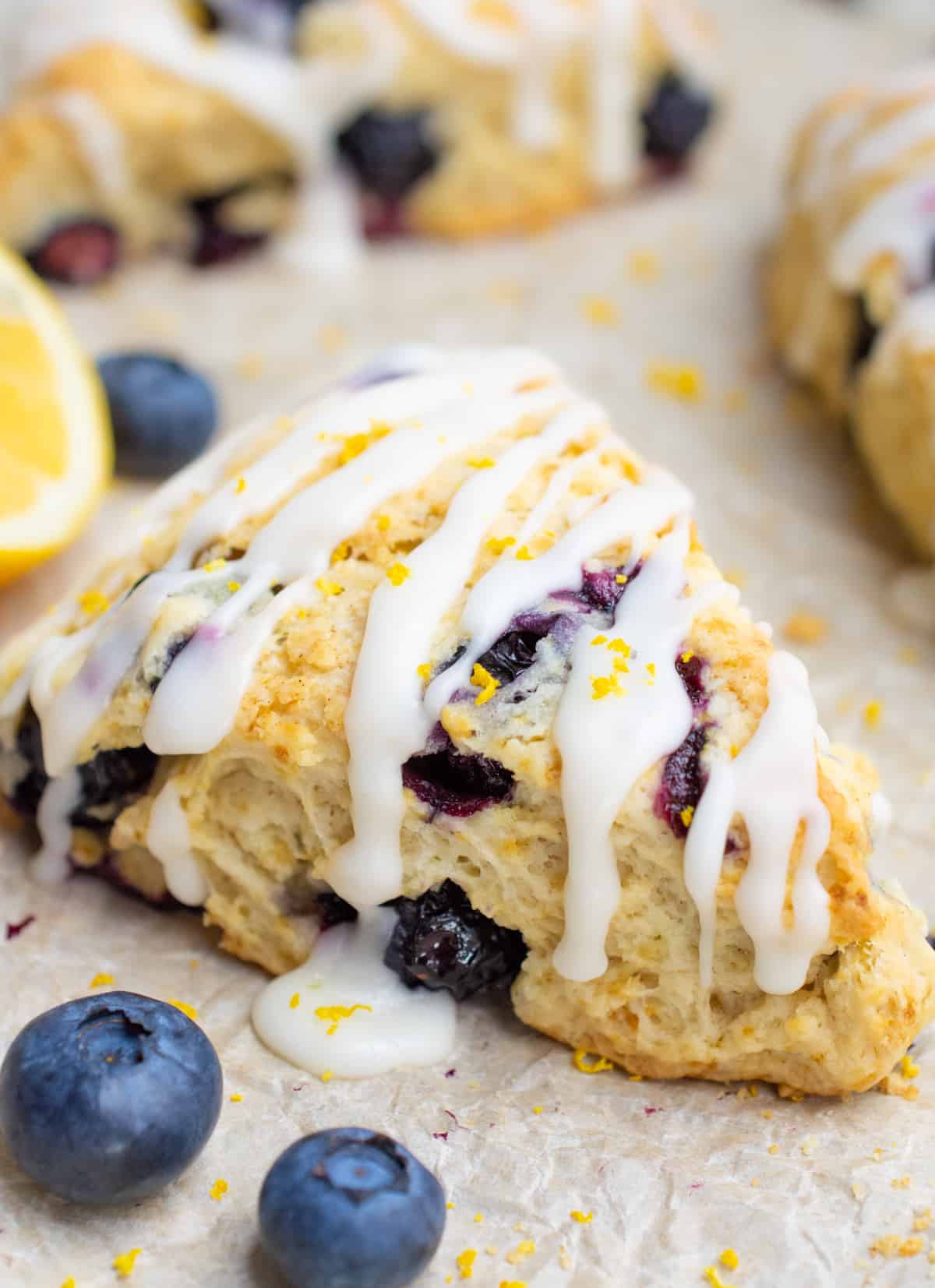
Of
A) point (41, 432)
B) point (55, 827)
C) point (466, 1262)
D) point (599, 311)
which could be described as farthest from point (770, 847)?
point (599, 311)

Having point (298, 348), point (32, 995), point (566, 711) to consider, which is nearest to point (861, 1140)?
point (566, 711)

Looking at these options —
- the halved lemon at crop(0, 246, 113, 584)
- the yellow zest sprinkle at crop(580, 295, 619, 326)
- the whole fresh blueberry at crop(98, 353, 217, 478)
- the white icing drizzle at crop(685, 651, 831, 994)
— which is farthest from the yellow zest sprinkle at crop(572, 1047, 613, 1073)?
the yellow zest sprinkle at crop(580, 295, 619, 326)

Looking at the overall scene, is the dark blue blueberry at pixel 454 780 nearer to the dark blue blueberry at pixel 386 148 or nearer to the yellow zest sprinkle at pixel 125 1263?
the yellow zest sprinkle at pixel 125 1263

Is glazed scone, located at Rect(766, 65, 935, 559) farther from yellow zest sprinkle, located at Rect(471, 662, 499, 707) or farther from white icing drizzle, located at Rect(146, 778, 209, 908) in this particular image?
white icing drizzle, located at Rect(146, 778, 209, 908)

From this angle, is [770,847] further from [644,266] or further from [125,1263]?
[644,266]

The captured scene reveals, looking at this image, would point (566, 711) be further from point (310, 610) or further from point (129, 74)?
point (129, 74)

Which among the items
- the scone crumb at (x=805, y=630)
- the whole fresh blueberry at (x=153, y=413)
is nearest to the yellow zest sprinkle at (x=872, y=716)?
the scone crumb at (x=805, y=630)
